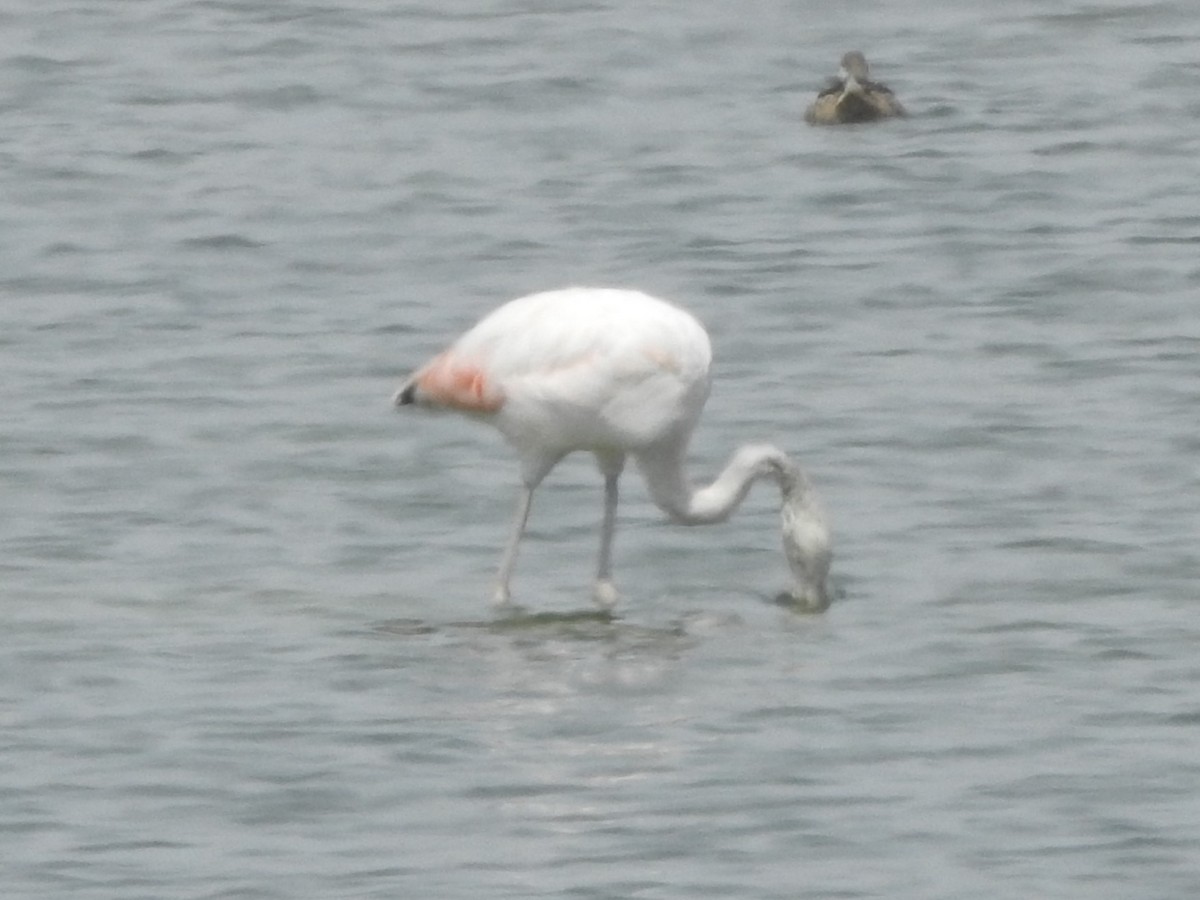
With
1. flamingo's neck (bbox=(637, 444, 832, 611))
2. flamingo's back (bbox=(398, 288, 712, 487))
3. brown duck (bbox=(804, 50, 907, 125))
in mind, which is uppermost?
flamingo's back (bbox=(398, 288, 712, 487))

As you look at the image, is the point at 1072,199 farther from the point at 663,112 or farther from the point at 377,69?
the point at 377,69

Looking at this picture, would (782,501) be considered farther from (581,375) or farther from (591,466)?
(591,466)

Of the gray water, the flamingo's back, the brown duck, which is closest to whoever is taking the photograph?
the gray water

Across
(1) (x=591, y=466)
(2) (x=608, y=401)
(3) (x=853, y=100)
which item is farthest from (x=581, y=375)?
(3) (x=853, y=100)

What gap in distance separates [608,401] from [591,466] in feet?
9.44

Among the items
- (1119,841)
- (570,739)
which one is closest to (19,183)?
(570,739)

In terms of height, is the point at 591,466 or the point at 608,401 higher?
the point at 608,401

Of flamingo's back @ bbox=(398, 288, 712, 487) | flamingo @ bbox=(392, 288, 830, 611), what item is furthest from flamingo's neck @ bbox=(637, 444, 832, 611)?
flamingo's back @ bbox=(398, 288, 712, 487)

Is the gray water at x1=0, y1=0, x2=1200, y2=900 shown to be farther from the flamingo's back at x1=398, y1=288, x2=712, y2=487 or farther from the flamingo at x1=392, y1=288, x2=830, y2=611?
the flamingo's back at x1=398, y1=288, x2=712, y2=487

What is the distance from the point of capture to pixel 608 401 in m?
13.5

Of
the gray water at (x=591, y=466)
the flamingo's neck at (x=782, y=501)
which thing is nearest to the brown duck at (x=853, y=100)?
the gray water at (x=591, y=466)

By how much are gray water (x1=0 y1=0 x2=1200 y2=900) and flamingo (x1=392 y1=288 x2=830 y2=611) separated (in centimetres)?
32

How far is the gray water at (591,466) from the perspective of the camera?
35.9ft

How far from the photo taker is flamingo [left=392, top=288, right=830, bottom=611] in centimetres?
1347
